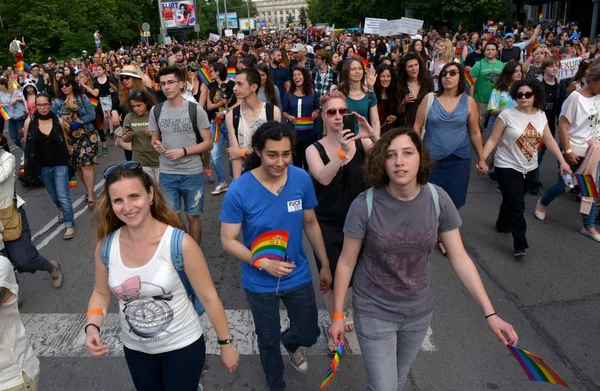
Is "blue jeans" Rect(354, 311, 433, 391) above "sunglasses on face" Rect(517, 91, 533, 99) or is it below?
below

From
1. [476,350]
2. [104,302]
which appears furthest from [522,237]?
[104,302]

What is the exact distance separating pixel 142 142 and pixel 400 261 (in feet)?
12.2

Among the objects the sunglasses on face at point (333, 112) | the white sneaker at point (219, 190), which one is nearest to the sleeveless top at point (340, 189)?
the sunglasses on face at point (333, 112)

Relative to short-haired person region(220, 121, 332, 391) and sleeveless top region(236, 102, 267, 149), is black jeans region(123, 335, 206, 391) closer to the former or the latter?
short-haired person region(220, 121, 332, 391)

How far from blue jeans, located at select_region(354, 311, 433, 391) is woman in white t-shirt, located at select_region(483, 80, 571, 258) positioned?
289cm

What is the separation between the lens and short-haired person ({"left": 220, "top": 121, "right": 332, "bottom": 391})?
9.27 ft

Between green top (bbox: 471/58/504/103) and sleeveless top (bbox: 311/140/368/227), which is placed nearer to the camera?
sleeveless top (bbox: 311/140/368/227)

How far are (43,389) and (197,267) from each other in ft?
6.44

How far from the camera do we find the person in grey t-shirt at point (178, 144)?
4.78 m

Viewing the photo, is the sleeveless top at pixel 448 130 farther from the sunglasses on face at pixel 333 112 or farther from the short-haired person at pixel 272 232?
the short-haired person at pixel 272 232

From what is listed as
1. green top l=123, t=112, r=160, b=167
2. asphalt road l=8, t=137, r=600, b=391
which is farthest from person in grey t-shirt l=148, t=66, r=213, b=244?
asphalt road l=8, t=137, r=600, b=391

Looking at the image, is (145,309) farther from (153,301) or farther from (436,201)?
(436,201)

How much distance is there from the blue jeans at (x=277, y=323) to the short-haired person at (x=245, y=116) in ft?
6.84

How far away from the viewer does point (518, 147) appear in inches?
199
